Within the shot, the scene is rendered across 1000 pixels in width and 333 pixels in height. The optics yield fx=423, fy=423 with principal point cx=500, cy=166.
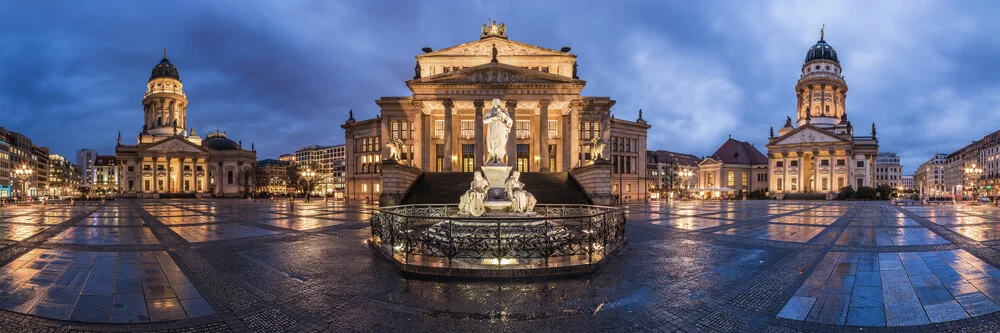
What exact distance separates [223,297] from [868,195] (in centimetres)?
7944

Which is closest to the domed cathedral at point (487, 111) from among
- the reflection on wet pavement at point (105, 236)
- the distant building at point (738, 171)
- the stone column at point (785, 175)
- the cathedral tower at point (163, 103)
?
the reflection on wet pavement at point (105, 236)

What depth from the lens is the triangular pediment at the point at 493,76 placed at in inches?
1608

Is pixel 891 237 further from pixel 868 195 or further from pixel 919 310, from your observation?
pixel 868 195

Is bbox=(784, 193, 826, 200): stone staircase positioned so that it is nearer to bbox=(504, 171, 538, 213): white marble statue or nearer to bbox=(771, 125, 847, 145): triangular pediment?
bbox=(771, 125, 847, 145): triangular pediment

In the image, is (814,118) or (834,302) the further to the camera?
(814,118)

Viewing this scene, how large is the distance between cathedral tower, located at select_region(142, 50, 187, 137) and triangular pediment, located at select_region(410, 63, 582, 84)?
7621 centimetres

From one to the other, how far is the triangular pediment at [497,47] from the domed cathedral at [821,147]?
157 ft

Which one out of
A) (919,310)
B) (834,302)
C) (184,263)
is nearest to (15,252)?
(184,263)

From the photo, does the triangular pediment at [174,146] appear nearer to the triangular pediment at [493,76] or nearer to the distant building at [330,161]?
the distant building at [330,161]

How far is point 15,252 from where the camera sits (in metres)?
10.7

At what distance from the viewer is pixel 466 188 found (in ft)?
104

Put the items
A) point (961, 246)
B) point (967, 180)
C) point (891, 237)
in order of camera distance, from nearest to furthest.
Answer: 1. point (961, 246)
2. point (891, 237)
3. point (967, 180)

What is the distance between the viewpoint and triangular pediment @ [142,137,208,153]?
78.3m

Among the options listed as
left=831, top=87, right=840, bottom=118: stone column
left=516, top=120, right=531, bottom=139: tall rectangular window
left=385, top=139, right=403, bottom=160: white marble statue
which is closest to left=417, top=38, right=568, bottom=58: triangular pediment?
left=516, top=120, right=531, bottom=139: tall rectangular window
